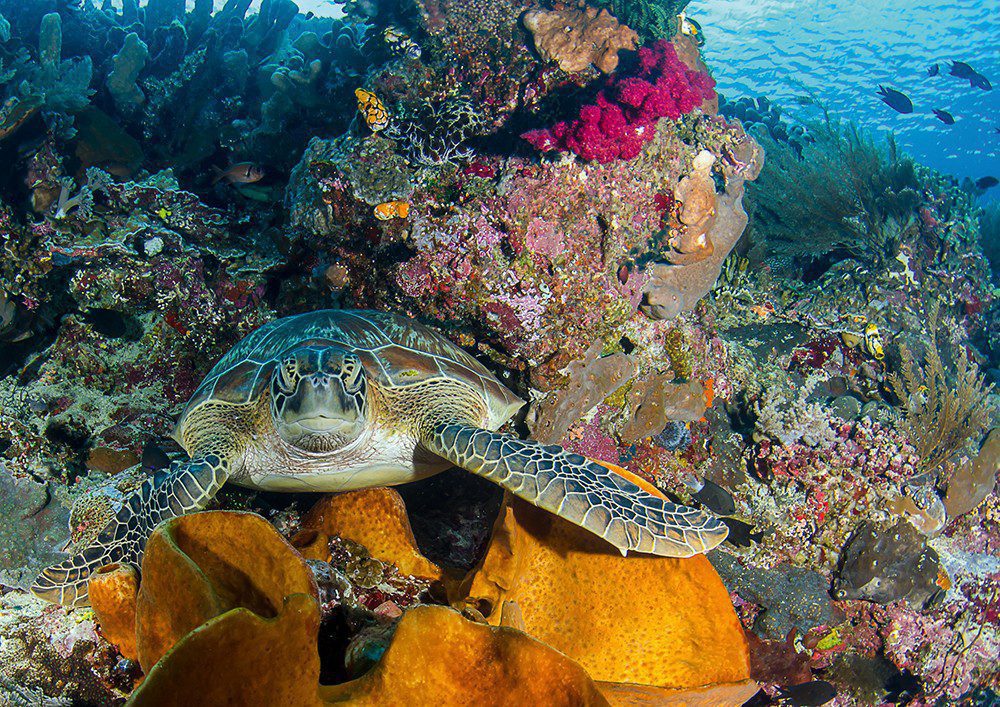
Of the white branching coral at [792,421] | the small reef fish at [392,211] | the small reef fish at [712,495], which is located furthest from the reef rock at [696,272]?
the small reef fish at [392,211]

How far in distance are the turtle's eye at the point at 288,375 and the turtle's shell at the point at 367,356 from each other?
315mm

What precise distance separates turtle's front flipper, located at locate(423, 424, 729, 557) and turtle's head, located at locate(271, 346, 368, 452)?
59 centimetres

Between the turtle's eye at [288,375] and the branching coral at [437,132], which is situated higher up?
the branching coral at [437,132]

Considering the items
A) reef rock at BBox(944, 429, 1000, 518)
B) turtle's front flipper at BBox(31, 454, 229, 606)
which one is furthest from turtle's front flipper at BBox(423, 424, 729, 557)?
reef rock at BBox(944, 429, 1000, 518)

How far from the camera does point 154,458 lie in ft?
11.1

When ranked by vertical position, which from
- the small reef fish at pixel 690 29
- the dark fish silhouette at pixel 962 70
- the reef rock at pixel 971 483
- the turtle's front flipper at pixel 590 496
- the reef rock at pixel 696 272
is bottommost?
the reef rock at pixel 971 483

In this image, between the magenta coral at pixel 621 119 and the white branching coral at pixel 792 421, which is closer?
the magenta coral at pixel 621 119

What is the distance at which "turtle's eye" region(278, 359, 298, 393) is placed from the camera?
2715mm

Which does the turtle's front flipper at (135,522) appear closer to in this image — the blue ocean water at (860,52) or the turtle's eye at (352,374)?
the turtle's eye at (352,374)

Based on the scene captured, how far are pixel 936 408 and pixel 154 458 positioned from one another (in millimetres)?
6819

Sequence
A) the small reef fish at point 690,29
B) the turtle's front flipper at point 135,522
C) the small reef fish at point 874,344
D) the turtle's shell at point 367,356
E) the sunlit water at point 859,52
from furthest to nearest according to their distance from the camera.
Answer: the sunlit water at point 859,52 < the small reef fish at point 690,29 < the small reef fish at point 874,344 < the turtle's shell at point 367,356 < the turtle's front flipper at point 135,522

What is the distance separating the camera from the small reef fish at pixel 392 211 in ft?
12.6

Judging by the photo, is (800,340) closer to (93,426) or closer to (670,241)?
(670,241)

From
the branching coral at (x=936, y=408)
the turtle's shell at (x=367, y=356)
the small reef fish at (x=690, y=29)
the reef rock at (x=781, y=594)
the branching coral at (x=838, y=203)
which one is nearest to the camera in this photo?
the turtle's shell at (x=367, y=356)
